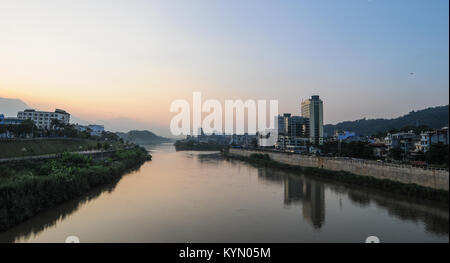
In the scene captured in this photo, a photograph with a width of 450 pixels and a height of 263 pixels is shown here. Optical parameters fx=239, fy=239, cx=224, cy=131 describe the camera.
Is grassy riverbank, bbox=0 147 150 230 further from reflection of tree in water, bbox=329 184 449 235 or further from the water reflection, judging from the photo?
reflection of tree in water, bbox=329 184 449 235

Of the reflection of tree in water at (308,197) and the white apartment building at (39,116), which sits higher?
the white apartment building at (39,116)

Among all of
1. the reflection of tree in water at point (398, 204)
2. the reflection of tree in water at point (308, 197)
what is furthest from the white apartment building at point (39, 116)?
the reflection of tree in water at point (398, 204)

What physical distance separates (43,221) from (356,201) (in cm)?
712

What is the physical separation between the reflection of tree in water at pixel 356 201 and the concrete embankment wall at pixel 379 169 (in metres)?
0.42

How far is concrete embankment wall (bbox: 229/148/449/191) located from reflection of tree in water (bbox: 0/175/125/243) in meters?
5.78

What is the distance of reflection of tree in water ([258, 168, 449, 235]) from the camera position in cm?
441

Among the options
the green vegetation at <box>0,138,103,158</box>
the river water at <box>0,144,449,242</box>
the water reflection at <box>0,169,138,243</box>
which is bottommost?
the river water at <box>0,144,449,242</box>

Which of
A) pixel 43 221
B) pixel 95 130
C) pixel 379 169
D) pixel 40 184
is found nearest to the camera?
pixel 43 221

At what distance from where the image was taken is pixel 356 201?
6270 millimetres

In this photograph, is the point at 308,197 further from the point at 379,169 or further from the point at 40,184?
the point at 40,184

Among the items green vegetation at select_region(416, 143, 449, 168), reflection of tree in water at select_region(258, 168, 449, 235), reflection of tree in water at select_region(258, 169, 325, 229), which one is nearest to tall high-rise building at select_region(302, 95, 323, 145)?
reflection of tree in water at select_region(258, 169, 325, 229)

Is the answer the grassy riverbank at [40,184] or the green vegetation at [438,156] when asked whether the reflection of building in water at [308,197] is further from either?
the grassy riverbank at [40,184]

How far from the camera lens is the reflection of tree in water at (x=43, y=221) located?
3.89 m

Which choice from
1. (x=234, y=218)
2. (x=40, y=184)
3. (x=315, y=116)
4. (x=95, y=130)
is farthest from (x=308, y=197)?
(x=95, y=130)
